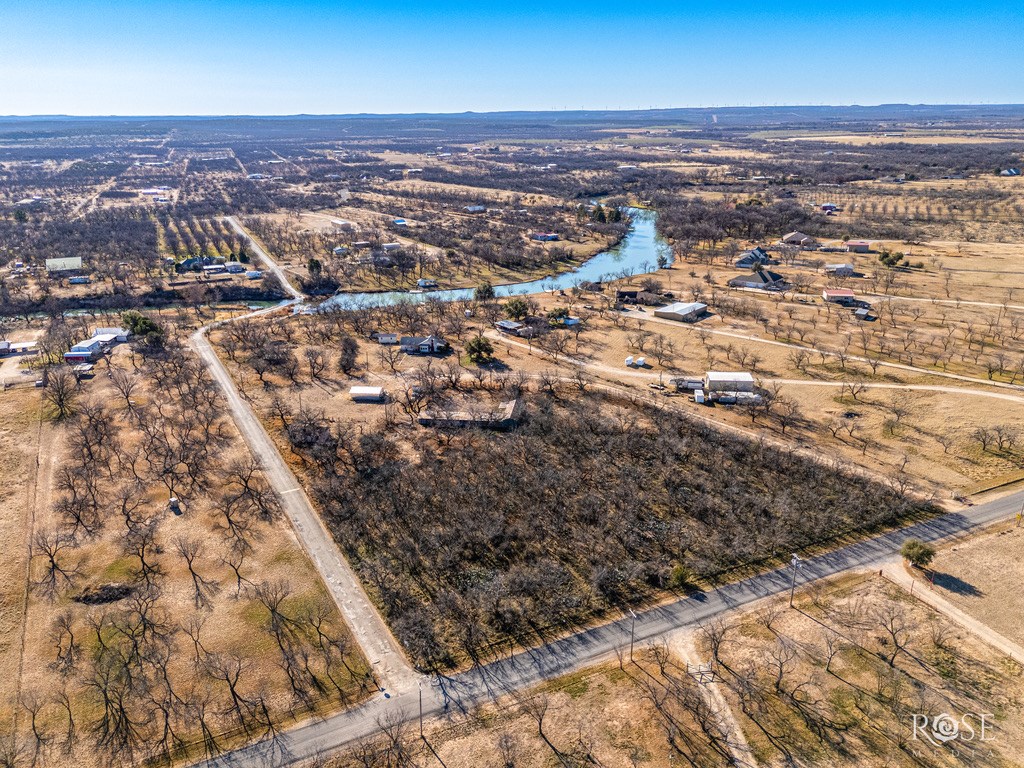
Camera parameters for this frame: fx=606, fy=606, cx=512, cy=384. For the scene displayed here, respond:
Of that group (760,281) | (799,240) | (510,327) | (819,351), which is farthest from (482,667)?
(799,240)

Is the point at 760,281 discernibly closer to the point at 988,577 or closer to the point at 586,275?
the point at 586,275

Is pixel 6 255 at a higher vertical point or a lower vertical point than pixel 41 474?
higher

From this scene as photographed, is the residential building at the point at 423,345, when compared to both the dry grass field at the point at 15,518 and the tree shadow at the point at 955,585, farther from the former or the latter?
the tree shadow at the point at 955,585

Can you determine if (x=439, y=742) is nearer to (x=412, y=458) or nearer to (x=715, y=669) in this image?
(x=715, y=669)

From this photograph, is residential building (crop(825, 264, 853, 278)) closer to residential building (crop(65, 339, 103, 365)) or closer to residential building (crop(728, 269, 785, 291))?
residential building (crop(728, 269, 785, 291))

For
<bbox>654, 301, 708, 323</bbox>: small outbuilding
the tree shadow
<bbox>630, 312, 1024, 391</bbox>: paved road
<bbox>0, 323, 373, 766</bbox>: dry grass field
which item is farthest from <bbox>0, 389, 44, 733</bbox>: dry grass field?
<bbox>654, 301, 708, 323</bbox>: small outbuilding

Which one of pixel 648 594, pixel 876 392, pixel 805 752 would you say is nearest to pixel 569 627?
pixel 648 594
